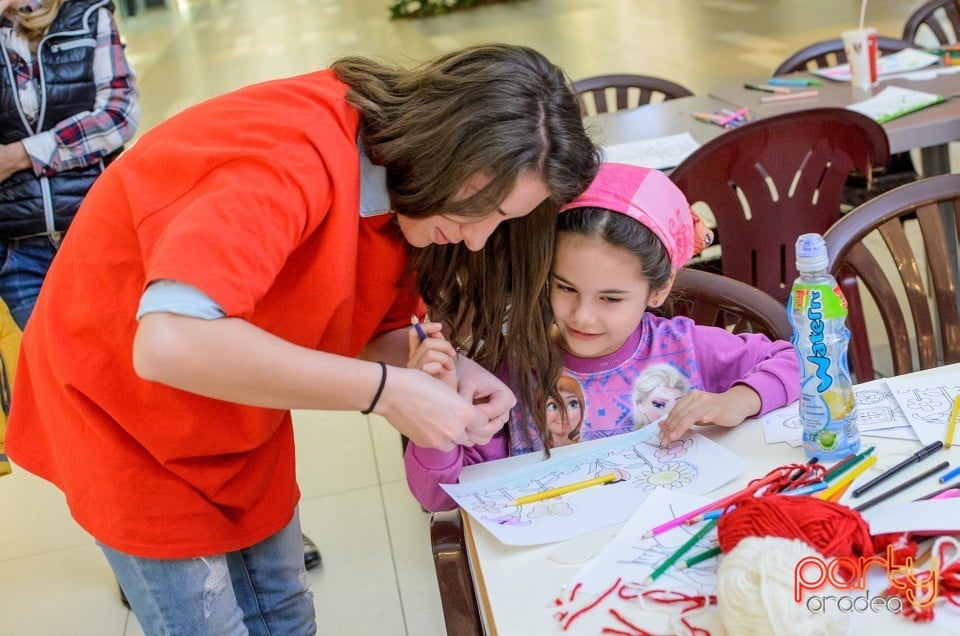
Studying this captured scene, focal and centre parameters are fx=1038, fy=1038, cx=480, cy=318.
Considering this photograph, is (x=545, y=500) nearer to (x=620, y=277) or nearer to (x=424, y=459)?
(x=424, y=459)

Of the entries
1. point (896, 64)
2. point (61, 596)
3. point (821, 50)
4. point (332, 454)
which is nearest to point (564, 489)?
point (61, 596)

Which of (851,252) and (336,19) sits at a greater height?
(851,252)

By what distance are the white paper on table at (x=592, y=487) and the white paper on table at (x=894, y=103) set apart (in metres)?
1.66

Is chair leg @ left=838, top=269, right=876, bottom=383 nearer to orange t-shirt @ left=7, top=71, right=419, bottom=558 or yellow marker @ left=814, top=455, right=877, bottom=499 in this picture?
yellow marker @ left=814, top=455, right=877, bottom=499

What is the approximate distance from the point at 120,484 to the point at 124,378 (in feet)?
0.43

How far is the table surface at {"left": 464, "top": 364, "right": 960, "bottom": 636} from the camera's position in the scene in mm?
979

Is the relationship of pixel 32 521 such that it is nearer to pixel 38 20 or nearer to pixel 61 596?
pixel 61 596

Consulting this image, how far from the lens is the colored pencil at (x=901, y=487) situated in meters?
1.09

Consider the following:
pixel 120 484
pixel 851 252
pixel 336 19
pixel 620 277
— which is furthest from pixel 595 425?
pixel 336 19

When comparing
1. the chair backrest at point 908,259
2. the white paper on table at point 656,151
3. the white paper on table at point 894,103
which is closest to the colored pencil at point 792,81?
the white paper on table at point 894,103

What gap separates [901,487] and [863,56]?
2.21 metres

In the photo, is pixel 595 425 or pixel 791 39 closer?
pixel 595 425

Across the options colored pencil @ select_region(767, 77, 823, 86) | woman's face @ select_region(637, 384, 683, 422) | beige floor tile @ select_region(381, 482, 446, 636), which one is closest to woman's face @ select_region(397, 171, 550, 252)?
woman's face @ select_region(637, 384, 683, 422)

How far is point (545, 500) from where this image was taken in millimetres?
1237
